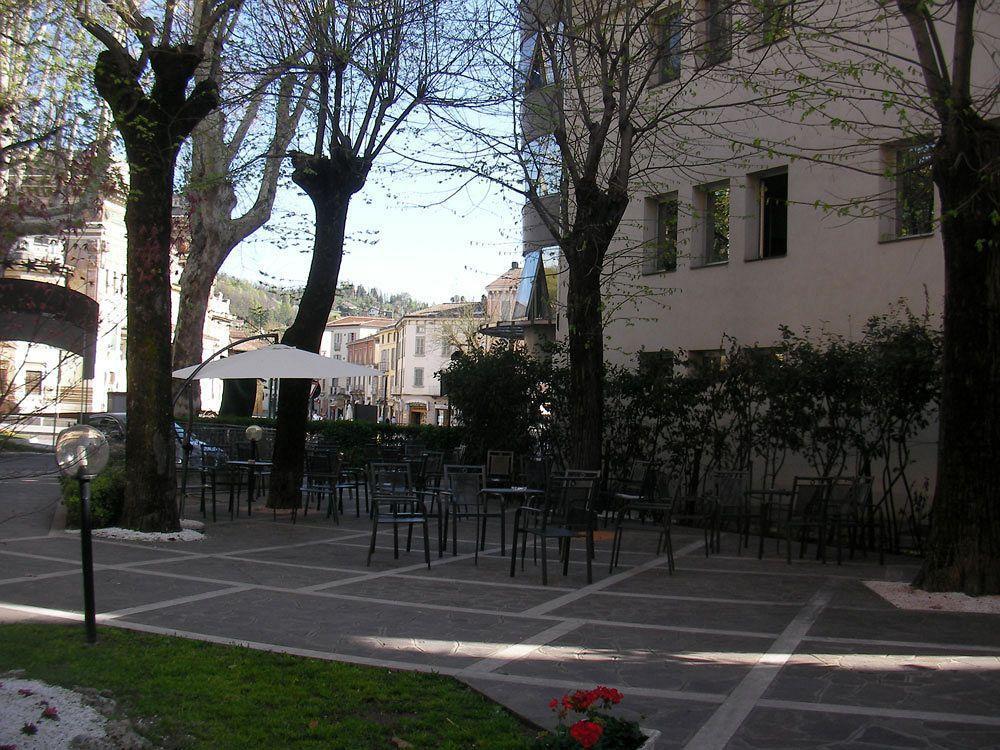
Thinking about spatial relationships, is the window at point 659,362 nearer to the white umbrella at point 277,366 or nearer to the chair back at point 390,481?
the white umbrella at point 277,366

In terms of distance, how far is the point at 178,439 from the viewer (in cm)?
1888

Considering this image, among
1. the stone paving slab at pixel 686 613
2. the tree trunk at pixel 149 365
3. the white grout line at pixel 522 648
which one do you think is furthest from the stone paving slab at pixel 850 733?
the tree trunk at pixel 149 365

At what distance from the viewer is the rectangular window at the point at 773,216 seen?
54.5 ft

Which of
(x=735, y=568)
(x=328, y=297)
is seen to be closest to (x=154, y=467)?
(x=328, y=297)

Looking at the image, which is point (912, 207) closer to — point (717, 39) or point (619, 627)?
point (717, 39)

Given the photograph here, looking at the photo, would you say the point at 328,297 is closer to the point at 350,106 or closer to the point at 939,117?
the point at 350,106

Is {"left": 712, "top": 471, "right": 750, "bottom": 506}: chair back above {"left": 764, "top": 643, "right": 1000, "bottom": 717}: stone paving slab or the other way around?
above

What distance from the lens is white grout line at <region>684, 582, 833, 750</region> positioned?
5031 millimetres

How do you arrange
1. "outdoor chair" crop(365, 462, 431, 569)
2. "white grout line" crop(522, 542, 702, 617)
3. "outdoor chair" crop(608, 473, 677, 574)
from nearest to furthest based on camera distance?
"white grout line" crop(522, 542, 702, 617)
"outdoor chair" crop(365, 462, 431, 569)
"outdoor chair" crop(608, 473, 677, 574)

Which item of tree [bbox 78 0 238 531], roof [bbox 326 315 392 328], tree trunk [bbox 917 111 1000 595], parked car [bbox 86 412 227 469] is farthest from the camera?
roof [bbox 326 315 392 328]

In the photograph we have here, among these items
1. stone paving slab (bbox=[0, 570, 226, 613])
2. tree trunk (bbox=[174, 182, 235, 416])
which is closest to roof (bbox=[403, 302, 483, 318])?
tree trunk (bbox=[174, 182, 235, 416])

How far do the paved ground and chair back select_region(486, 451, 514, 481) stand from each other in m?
5.35

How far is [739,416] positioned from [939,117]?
670cm

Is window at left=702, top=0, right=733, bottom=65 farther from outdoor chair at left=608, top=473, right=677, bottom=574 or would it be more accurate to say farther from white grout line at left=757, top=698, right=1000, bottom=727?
white grout line at left=757, top=698, right=1000, bottom=727
